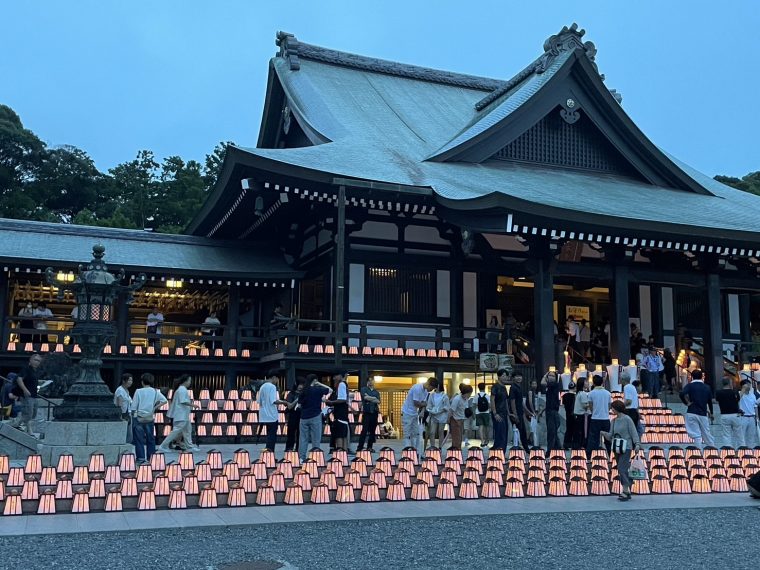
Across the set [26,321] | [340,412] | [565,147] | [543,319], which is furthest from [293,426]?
[565,147]

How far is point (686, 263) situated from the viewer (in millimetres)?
20531

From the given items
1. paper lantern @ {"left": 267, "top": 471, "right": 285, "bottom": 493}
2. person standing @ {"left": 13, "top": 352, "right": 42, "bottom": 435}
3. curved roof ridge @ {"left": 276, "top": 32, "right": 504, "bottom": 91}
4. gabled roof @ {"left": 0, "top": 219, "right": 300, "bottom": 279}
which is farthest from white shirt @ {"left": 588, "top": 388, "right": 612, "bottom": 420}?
curved roof ridge @ {"left": 276, "top": 32, "right": 504, "bottom": 91}

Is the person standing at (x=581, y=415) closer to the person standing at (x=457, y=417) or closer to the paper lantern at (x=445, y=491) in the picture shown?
the person standing at (x=457, y=417)

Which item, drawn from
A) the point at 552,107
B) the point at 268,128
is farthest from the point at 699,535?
the point at 268,128

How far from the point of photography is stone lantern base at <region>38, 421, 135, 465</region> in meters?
12.0

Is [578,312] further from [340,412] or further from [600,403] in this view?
[340,412]

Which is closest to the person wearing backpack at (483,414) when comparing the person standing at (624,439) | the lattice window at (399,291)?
the person standing at (624,439)

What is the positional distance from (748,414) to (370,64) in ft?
65.3

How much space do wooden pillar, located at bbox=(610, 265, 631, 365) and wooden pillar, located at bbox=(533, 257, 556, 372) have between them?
1698 mm

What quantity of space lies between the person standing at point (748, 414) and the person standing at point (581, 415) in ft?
9.99

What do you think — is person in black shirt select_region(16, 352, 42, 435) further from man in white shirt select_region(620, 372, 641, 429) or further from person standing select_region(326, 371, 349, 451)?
man in white shirt select_region(620, 372, 641, 429)

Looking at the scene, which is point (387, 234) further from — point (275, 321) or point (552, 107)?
point (552, 107)

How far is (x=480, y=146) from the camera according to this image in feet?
74.0

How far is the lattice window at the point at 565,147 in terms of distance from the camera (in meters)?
23.2
